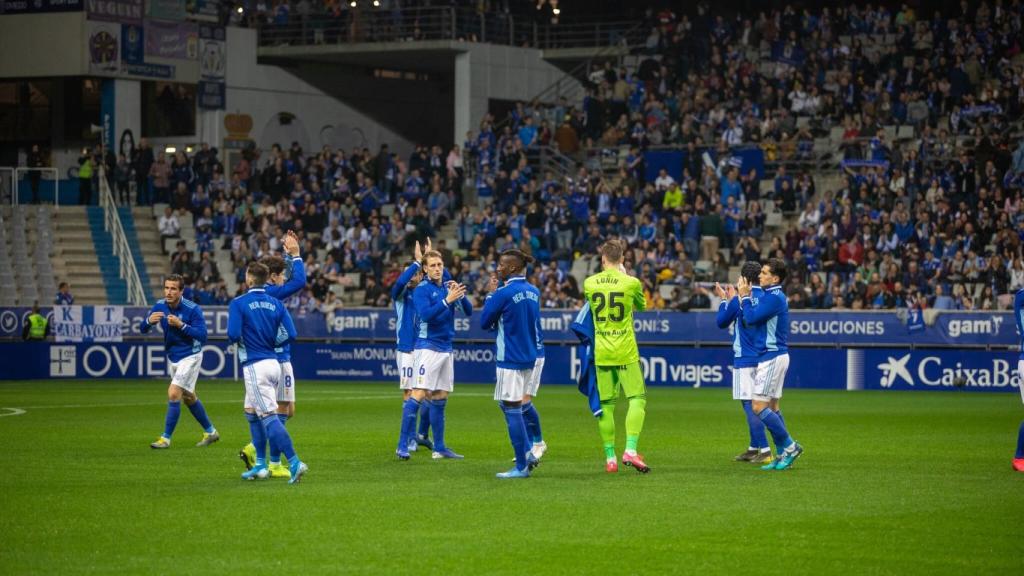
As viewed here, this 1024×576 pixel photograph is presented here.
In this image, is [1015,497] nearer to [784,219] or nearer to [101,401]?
[101,401]

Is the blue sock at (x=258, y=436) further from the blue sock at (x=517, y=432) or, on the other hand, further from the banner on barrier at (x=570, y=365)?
the banner on barrier at (x=570, y=365)

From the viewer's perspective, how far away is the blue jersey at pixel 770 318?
51.3ft

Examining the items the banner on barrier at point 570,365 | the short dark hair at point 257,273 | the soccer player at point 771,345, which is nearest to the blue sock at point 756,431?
the soccer player at point 771,345

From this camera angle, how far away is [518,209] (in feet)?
134

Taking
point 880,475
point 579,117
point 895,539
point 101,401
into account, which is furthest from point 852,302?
point 895,539

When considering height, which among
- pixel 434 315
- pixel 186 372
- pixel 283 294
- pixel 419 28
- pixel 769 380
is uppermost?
pixel 419 28

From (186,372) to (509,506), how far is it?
721 cm

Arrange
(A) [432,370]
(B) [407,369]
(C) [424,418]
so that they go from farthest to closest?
(B) [407,369] < (C) [424,418] < (A) [432,370]

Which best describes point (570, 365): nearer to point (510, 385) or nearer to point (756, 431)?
point (756, 431)

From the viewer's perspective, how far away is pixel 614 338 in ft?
49.4

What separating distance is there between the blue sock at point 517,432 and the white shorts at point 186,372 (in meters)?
5.47

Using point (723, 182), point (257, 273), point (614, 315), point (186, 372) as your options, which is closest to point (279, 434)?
point (257, 273)

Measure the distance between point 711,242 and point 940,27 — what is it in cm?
925

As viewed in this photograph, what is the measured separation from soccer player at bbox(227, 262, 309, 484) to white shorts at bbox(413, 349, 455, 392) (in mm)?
2716
